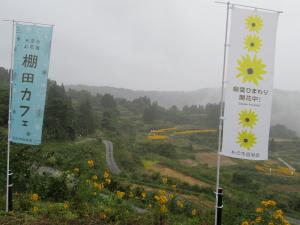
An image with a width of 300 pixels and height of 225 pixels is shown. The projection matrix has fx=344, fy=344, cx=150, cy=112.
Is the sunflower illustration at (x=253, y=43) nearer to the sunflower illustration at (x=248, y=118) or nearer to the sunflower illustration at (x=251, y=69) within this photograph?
the sunflower illustration at (x=251, y=69)

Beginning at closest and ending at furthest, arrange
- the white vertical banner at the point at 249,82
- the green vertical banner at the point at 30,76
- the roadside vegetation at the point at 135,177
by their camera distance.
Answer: the white vertical banner at the point at 249,82, the green vertical banner at the point at 30,76, the roadside vegetation at the point at 135,177

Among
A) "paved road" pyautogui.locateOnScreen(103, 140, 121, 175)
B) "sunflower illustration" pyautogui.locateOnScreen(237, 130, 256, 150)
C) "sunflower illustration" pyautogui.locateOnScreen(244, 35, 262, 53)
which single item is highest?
"sunflower illustration" pyautogui.locateOnScreen(244, 35, 262, 53)

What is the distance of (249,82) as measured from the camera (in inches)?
195

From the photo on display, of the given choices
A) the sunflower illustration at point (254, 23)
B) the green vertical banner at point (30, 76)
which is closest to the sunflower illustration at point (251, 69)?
the sunflower illustration at point (254, 23)

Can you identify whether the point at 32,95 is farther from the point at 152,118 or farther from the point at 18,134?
the point at 152,118

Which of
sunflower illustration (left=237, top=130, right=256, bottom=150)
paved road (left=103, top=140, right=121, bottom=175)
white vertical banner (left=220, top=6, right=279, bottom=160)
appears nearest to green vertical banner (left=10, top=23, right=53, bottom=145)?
white vertical banner (left=220, top=6, right=279, bottom=160)

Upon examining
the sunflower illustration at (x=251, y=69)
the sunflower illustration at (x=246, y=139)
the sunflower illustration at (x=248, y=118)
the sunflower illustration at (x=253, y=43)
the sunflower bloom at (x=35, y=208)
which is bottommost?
the sunflower bloom at (x=35, y=208)

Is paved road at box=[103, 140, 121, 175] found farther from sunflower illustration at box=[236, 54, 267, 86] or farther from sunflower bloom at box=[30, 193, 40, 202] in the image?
sunflower illustration at box=[236, 54, 267, 86]

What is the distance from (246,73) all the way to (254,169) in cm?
4449

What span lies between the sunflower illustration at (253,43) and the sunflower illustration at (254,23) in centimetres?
11

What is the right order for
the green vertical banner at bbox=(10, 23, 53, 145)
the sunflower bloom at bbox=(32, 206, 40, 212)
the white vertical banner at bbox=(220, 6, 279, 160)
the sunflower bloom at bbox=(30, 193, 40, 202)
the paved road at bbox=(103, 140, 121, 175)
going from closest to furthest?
the white vertical banner at bbox=(220, 6, 279, 160) < the green vertical banner at bbox=(10, 23, 53, 145) < the sunflower bloom at bbox=(32, 206, 40, 212) < the sunflower bloom at bbox=(30, 193, 40, 202) < the paved road at bbox=(103, 140, 121, 175)

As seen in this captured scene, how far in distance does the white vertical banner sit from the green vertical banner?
2.95 m

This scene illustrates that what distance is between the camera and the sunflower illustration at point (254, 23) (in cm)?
502

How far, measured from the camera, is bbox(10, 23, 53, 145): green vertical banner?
562cm
